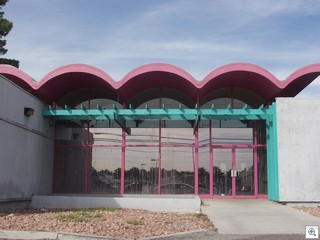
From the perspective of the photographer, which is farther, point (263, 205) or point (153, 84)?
point (153, 84)

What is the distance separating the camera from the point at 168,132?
21.3 meters

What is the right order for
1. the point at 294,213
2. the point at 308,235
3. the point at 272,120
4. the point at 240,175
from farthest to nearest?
the point at 240,175, the point at 272,120, the point at 294,213, the point at 308,235

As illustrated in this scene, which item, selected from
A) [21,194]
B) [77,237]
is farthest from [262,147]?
[77,237]

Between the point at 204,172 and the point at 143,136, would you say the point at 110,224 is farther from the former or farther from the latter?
the point at 143,136

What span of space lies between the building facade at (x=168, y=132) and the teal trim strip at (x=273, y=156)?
0.05 metres

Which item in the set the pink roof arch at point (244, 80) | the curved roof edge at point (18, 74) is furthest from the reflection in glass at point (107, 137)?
the pink roof arch at point (244, 80)

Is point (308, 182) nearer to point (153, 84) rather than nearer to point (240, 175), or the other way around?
point (240, 175)

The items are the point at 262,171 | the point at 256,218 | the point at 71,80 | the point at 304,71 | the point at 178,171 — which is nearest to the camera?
the point at 256,218

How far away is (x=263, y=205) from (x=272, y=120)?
3824 mm

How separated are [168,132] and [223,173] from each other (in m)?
3.32

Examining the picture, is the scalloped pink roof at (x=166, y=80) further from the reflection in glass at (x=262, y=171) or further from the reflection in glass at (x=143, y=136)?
the reflection in glass at (x=262, y=171)

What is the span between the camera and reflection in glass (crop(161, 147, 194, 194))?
2083 centimetres

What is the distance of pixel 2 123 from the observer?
50.5 ft

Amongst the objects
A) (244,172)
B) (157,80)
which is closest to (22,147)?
(157,80)
